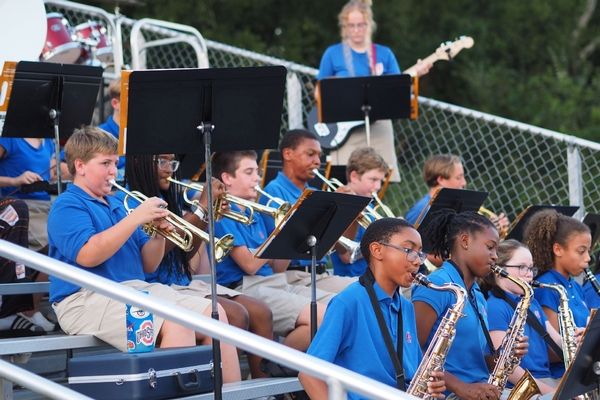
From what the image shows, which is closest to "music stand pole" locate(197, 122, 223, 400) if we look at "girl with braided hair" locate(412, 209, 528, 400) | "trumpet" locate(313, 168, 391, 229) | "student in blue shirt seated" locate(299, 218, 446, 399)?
"student in blue shirt seated" locate(299, 218, 446, 399)

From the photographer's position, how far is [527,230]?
5805mm

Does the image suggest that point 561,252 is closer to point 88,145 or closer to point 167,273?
point 167,273

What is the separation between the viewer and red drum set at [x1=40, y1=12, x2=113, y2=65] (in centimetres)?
730

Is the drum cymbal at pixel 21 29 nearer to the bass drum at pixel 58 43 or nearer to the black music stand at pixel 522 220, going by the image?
the bass drum at pixel 58 43

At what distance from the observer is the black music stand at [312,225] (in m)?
4.33

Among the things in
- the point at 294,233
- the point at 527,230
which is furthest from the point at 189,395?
the point at 527,230

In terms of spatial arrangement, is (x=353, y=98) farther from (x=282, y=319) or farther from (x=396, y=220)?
(x=396, y=220)

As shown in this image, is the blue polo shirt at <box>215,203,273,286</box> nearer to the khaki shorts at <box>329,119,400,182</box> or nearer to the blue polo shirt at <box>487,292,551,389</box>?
the blue polo shirt at <box>487,292,551,389</box>

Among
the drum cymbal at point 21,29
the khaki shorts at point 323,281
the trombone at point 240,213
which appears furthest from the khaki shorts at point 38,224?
the khaki shorts at point 323,281

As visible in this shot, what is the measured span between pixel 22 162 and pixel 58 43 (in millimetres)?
1585

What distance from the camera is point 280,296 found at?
5.26m

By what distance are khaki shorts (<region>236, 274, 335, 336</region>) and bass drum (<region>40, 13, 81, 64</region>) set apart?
300 cm

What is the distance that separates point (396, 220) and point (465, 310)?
0.71 metres

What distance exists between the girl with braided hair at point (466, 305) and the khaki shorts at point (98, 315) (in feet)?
3.57
